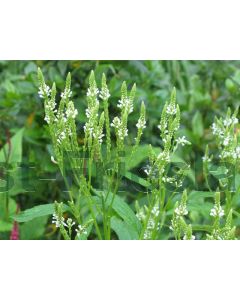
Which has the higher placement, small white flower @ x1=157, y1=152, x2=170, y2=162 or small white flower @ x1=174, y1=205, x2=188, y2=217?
small white flower @ x1=157, y1=152, x2=170, y2=162

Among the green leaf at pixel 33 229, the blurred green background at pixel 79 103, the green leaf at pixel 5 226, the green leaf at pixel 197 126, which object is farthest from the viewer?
the green leaf at pixel 197 126

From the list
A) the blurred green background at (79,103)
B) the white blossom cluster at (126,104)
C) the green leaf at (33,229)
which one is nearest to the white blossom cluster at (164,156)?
the white blossom cluster at (126,104)

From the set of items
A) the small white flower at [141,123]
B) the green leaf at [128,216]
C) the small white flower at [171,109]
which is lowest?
the green leaf at [128,216]

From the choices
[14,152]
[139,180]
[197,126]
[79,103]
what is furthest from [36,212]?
[197,126]

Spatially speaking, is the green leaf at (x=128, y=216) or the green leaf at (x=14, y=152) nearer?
the green leaf at (x=128, y=216)

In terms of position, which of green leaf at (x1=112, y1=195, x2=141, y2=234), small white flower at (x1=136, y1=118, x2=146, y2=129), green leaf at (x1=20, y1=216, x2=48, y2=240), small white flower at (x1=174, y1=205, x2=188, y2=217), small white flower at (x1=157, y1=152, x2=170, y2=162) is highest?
small white flower at (x1=136, y1=118, x2=146, y2=129)

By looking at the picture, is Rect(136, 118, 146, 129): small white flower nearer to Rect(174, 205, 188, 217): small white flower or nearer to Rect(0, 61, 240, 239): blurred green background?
Rect(174, 205, 188, 217): small white flower

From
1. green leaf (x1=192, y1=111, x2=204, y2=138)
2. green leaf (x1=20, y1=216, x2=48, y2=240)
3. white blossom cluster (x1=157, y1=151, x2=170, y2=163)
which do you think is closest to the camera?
white blossom cluster (x1=157, y1=151, x2=170, y2=163)

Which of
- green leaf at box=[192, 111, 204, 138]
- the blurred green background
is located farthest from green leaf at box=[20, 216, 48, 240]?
green leaf at box=[192, 111, 204, 138]

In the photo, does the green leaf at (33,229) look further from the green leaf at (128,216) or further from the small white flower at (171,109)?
the small white flower at (171,109)
